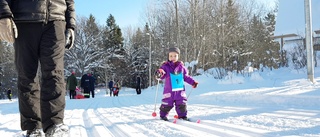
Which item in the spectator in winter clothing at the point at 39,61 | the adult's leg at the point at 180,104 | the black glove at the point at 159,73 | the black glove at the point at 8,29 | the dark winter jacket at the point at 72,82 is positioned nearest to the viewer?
the black glove at the point at 8,29

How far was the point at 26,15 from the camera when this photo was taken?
241cm

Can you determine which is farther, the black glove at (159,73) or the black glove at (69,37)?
the black glove at (159,73)

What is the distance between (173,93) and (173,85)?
0.40 feet

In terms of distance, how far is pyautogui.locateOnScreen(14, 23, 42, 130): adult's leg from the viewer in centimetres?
245

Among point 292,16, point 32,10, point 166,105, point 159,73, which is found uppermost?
point 292,16

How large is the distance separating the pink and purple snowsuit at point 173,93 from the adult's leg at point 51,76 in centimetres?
224

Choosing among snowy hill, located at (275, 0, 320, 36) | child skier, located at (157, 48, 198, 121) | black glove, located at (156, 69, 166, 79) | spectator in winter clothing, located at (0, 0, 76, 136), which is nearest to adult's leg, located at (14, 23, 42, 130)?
spectator in winter clothing, located at (0, 0, 76, 136)

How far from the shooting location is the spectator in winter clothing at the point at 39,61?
2.37 metres

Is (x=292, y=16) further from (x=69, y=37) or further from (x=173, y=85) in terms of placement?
(x=69, y=37)

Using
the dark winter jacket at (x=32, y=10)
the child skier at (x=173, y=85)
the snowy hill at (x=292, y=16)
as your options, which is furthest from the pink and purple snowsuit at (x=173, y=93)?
the snowy hill at (x=292, y=16)

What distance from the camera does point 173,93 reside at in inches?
181

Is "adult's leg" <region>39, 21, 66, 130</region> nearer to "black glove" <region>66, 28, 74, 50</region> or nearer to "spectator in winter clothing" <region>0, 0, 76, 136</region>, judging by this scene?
"spectator in winter clothing" <region>0, 0, 76, 136</region>

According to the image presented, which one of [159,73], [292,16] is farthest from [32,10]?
[292,16]

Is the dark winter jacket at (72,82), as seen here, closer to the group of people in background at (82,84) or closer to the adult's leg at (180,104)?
the group of people in background at (82,84)
